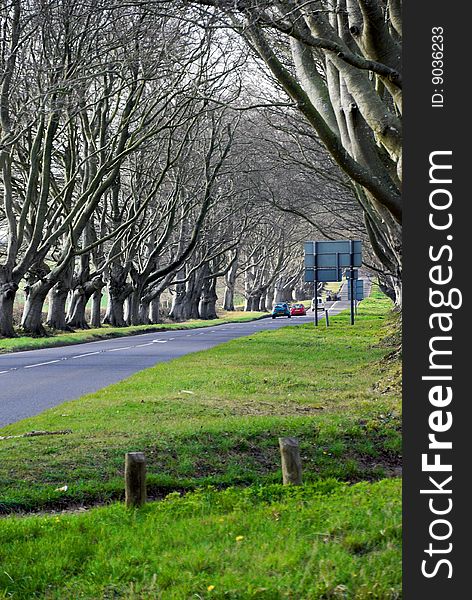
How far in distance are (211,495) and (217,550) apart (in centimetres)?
210

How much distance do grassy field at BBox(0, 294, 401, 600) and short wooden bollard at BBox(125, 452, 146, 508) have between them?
0.15m

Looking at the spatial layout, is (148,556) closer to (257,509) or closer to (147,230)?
(257,509)

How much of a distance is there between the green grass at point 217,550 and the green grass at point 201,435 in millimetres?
1427

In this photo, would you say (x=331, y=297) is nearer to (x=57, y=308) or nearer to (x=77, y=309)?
(x=77, y=309)

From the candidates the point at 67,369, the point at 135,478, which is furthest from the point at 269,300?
the point at 135,478

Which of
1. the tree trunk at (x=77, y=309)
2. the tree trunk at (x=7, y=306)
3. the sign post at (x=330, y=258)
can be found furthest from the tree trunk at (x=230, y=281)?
the tree trunk at (x=7, y=306)

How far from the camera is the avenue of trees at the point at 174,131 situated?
12.7 m

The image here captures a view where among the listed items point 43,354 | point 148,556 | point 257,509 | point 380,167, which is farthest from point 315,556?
point 43,354

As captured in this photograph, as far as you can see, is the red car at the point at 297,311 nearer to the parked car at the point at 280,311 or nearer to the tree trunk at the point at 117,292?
the parked car at the point at 280,311

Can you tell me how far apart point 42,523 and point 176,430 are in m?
4.34

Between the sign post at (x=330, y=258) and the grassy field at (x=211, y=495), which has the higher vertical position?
the sign post at (x=330, y=258)

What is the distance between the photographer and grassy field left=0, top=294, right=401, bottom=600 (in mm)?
6203

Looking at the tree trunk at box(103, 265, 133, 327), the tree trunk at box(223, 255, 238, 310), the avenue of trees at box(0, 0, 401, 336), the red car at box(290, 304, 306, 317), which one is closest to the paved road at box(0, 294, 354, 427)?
the avenue of trees at box(0, 0, 401, 336)

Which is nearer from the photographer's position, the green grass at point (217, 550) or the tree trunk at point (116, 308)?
the green grass at point (217, 550)
